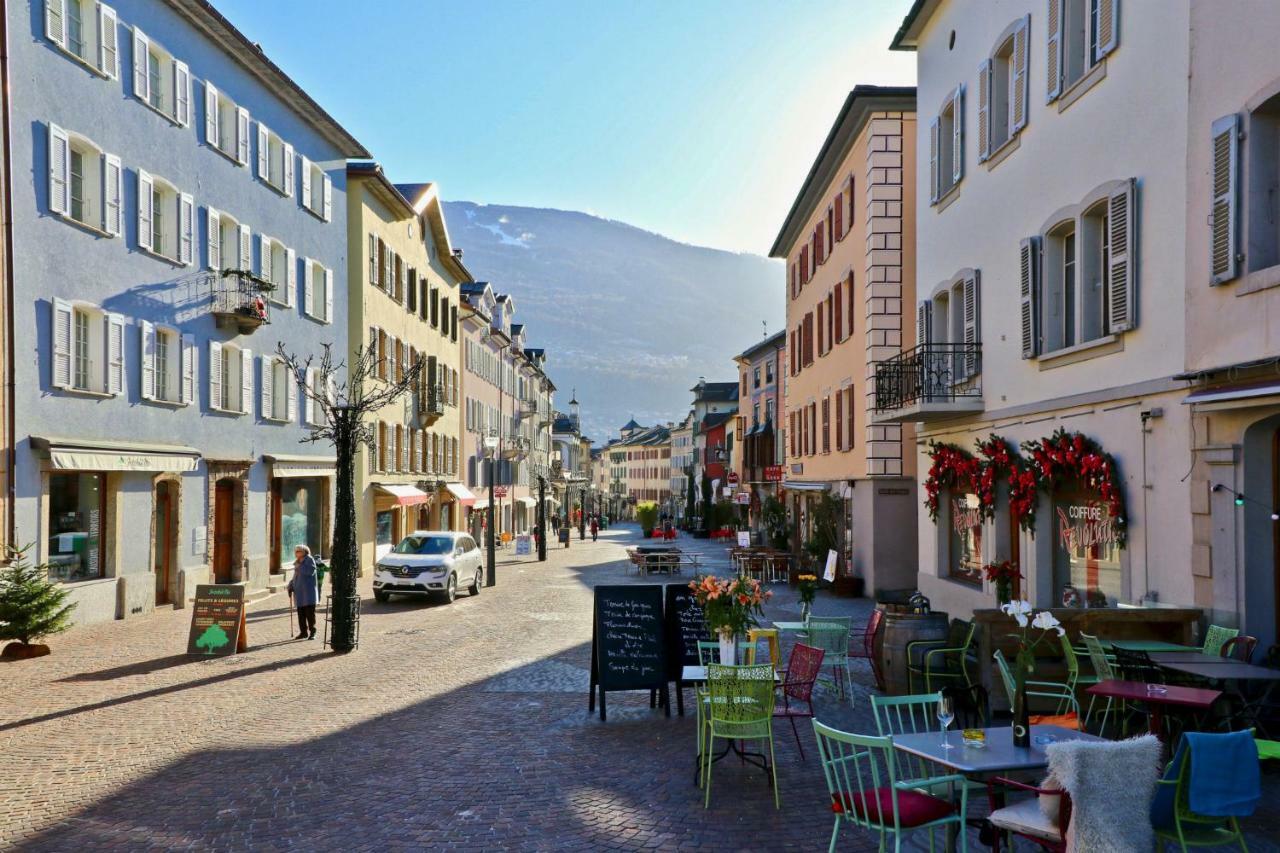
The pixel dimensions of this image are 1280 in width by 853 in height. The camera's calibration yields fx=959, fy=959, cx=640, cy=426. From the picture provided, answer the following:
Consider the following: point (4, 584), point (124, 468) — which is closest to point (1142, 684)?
point (4, 584)

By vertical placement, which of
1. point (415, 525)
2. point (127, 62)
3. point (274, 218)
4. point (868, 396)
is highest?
point (127, 62)

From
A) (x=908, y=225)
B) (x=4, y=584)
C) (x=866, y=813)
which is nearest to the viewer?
(x=866, y=813)

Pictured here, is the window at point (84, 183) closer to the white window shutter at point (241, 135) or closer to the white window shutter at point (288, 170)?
the white window shutter at point (241, 135)

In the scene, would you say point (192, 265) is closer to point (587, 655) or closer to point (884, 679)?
point (587, 655)

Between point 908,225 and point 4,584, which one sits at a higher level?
point 908,225

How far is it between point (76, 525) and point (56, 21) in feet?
29.8

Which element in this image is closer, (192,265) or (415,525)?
(192,265)

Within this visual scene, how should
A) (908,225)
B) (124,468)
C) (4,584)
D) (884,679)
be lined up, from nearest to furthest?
(884,679) < (4,584) < (124,468) < (908,225)

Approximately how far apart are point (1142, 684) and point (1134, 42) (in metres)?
7.29

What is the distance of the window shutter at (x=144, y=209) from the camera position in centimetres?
1958

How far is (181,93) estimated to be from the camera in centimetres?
2127

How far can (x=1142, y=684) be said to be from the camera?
27.1ft

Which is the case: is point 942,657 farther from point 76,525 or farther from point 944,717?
point 76,525

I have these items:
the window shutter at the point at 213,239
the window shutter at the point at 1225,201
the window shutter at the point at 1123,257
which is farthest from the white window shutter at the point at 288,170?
the window shutter at the point at 1225,201
